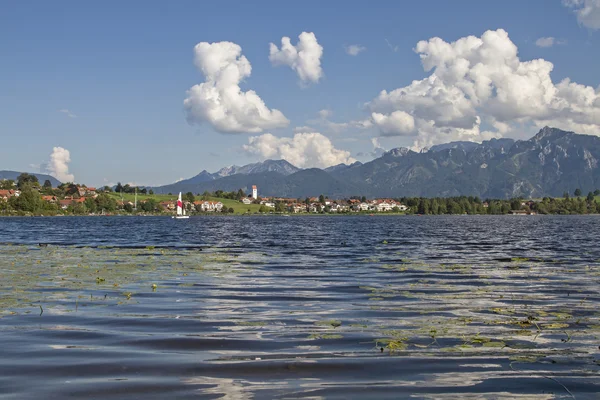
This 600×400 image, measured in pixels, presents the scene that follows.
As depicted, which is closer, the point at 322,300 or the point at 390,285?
the point at 322,300

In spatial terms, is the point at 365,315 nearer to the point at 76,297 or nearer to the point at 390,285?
Answer: the point at 390,285

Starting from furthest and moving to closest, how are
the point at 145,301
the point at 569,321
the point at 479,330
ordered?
1. the point at 145,301
2. the point at 569,321
3. the point at 479,330

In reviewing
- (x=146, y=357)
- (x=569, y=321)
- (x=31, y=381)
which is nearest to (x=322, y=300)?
(x=569, y=321)

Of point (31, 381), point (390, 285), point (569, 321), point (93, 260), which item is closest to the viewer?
point (31, 381)

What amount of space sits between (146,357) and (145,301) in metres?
9.79

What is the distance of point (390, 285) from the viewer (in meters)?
30.2

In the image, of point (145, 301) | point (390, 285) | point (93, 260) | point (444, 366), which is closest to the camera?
point (444, 366)

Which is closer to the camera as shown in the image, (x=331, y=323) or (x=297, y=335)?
(x=297, y=335)

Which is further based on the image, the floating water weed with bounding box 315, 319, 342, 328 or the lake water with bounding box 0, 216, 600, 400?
the floating water weed with bounding box 315, 319, 342, 328

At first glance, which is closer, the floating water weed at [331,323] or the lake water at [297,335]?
the lake water at [297,335]

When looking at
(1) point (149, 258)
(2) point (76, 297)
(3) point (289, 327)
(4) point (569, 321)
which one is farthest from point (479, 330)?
(1) point (149, 258)

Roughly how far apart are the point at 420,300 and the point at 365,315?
4739 millimetres

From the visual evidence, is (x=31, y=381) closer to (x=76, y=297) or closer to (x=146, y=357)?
(x=146, y=357)

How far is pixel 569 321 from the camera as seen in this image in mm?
19812
